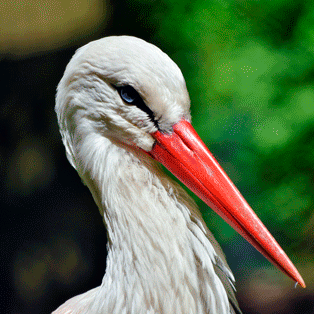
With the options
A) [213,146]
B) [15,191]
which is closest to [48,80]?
[15,191]

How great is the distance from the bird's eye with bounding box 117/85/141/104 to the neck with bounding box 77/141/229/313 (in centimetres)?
10

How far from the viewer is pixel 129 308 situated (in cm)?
79

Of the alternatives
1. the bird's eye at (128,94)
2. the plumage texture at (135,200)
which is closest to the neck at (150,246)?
the plumage texture at (135,200)

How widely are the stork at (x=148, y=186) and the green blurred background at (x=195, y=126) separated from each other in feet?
2.74

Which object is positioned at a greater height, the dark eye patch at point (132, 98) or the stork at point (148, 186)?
the dark eye patch at point (132, 98)

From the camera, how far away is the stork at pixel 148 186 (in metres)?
0.75

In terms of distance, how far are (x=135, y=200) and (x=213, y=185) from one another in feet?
0.51

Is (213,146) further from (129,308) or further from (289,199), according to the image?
(129,308)

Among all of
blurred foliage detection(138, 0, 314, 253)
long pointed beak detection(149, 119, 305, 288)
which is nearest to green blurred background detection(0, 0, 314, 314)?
blurred foliage detection(138, 0, 314, 253)

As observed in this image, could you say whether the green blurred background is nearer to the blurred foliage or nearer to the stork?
the blurred foliage

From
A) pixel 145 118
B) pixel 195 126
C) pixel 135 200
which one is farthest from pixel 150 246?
pixel 195 126

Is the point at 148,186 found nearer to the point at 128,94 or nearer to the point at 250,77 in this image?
the point at 128,94

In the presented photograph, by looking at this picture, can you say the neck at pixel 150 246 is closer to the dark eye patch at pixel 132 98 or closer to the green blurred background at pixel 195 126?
the dark eye patch at pixel 132 98

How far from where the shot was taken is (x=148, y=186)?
796 millimetres
